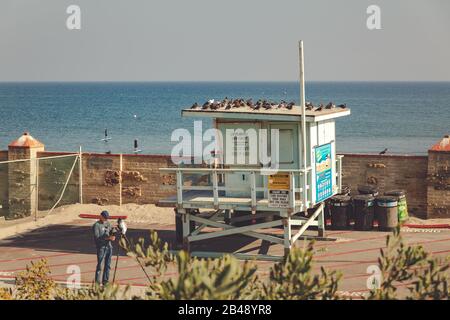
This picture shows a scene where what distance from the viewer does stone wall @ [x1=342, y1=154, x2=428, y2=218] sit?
87.2 feet

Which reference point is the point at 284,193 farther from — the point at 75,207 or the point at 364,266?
the point at 75,207

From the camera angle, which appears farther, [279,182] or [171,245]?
[171,245]

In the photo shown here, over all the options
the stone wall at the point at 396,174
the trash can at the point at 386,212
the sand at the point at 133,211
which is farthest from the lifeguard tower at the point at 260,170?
the sand at the point at 133,211

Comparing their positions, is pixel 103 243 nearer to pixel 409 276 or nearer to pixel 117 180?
pixel 409 276

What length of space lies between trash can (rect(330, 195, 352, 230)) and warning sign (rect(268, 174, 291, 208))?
488 cm

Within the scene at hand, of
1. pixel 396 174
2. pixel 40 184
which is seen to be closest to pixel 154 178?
pixel 40 184

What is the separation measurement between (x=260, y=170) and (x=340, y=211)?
5.02 meters

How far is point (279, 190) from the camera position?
67.5ft

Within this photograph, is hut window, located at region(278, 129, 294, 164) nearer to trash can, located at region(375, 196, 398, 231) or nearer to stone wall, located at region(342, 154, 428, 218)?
trash can, located at region(375, 196, 398, 231)

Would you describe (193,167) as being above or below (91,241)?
above
